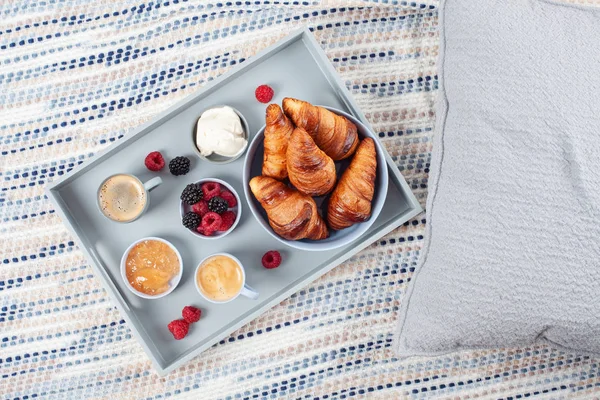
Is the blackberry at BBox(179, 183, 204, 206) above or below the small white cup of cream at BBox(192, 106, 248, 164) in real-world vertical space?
below

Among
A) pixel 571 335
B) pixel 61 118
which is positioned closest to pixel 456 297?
pixel 571 335

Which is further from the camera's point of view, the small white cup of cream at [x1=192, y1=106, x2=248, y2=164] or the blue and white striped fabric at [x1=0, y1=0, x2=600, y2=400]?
the blue and white striped fabric at [x1=0, y1=0, x2=600, y2=400]

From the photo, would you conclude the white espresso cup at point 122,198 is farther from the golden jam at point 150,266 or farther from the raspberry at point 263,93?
the raspberry at point 263,93

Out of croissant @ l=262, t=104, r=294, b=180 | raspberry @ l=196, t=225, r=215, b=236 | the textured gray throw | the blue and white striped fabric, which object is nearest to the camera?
the textured gray throw

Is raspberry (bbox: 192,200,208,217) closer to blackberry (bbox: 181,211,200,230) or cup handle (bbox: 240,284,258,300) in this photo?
blackberry (bbox: 181,211,200,230)

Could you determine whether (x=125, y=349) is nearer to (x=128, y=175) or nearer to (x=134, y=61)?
(x=128, y=175)

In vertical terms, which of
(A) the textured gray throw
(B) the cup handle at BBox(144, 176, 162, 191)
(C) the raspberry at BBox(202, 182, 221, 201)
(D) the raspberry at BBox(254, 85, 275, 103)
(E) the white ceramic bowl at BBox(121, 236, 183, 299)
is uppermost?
(D) the raspberry at BBox(254, 85, 275, 103)

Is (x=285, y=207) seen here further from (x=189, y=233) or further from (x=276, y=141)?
(x=189, y=233)

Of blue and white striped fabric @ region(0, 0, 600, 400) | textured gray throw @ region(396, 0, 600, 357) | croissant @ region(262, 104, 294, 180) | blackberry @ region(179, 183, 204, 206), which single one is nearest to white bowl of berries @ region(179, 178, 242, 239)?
blackberry @ region(179, 183, 204, 206)
